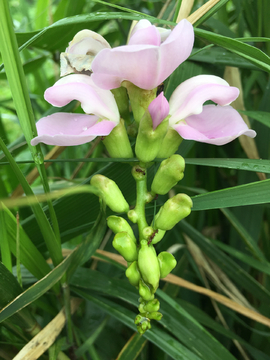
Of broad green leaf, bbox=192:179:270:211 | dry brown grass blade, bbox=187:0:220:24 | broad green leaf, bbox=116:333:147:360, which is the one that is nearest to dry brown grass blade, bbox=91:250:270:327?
broad green leaf, bbox=116:333:147:360

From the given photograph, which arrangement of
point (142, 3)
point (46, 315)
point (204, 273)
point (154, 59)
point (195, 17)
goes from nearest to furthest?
1. point (154, 59)
2. point (195, 17)
3. point (46, 315)
4. point (204, 273)
5. point (142, 3)

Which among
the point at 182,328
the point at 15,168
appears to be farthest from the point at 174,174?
the point at 182,328

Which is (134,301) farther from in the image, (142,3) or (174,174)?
(142,3)

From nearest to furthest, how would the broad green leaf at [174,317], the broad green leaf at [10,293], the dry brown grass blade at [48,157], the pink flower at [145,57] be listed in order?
the pink flower at [145,57] → the broad green leaf at [10,293] → the broad green leaf at [174,317] → the dry brown grass blade at [48,157]

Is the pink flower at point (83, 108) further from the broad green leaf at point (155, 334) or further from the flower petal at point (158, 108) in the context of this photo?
the broad green leaf at point (155, 334)

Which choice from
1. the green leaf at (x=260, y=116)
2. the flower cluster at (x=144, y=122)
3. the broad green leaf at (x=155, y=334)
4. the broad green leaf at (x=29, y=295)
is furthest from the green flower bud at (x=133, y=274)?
the green leaf at (x=260, y=116)

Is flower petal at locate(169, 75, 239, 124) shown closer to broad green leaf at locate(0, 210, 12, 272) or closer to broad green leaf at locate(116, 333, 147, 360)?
broad green leaf at locate(0, 210, 12, 272)
